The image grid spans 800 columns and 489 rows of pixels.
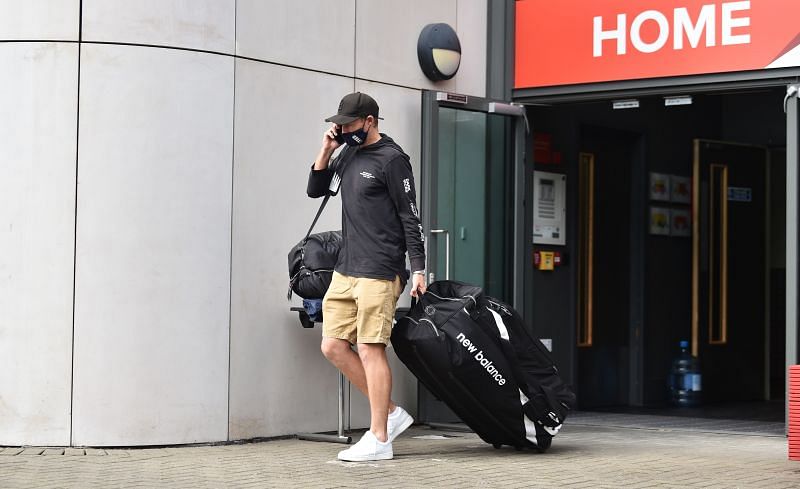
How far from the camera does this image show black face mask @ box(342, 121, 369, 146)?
7398 millimetres

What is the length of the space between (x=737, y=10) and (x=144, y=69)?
3756mm

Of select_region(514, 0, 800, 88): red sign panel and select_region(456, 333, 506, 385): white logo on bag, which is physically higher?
select_region(514, 0, 800, 88): red sign panel

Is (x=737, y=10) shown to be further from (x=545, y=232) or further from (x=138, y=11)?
(x=138, y=11)

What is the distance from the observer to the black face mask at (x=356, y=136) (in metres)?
7.40

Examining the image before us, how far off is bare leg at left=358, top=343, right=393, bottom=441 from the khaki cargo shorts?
0.22ft

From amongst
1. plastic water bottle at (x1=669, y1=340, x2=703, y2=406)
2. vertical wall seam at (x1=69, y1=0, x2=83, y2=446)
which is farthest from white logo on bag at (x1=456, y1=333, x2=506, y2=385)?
plastic water bottle at (x1=669, y1=340, x2=703, y2=406)

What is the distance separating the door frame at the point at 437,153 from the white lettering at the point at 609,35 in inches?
29.2

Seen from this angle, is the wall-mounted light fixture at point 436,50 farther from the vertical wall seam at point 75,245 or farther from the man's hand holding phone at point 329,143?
the vertical wall seam at point 75,245

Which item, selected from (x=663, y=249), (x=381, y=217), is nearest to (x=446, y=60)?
(x=381, y=217)

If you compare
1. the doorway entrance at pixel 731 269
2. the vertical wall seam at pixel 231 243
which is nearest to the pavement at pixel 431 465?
the vertical wall seam at pixel 231 243

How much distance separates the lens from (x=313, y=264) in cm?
803

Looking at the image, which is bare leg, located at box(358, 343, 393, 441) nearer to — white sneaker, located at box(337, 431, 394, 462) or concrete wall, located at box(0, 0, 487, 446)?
white sneaker, located at box(337, 431, 394, 462)

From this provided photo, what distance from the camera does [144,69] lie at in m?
7.84

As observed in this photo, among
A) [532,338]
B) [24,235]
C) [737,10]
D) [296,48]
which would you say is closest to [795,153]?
[737,10]
